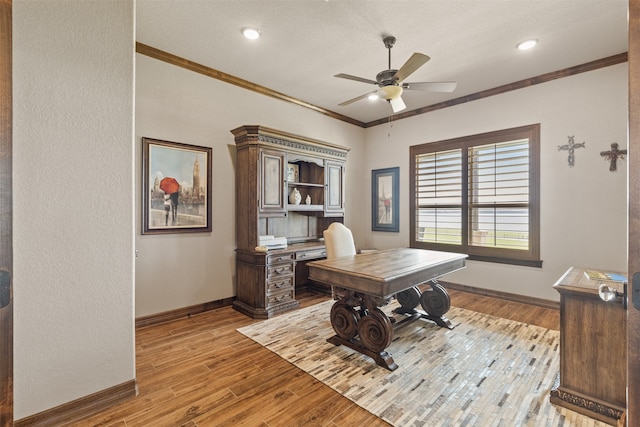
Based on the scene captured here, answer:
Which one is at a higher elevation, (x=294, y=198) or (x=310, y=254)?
Answer: (x=294, y=198)

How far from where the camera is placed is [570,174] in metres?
3.59

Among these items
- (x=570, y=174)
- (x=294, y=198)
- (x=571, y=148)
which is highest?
(x=571, y=148)

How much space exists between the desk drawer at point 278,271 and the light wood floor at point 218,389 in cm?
73

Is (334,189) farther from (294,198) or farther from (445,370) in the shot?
(445,370)

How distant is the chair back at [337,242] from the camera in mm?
3291

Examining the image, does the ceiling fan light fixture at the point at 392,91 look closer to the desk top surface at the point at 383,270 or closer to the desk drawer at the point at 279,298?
the desk top surface at the point at 383,270

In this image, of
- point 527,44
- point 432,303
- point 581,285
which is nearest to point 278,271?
point 432,303

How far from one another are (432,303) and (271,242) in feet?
6.63

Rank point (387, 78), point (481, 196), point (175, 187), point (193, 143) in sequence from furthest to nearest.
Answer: point (481, 196) < point (193, 143) < point (175, 187) < point (387, 78)

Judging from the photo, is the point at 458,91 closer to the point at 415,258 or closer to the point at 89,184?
the point at 415,258

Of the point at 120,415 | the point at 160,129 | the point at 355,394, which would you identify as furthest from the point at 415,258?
the point at 160,129

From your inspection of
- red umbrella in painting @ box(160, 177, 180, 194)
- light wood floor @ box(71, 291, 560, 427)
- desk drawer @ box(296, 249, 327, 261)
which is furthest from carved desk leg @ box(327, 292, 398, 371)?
red umbrella in painting @ box(160, 177, 180, 194)

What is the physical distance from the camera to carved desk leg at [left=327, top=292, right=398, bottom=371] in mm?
2377

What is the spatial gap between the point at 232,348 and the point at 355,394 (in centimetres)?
124
